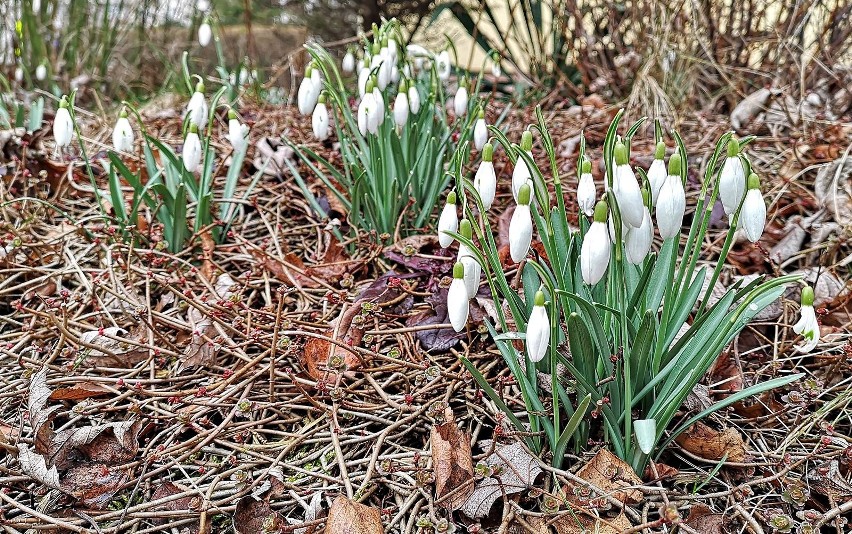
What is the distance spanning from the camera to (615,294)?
130 cm

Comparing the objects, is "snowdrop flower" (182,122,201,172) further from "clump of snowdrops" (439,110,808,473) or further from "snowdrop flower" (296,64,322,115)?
"clump of snowdrops" (439,110,808,473)

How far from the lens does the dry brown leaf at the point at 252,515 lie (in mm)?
1343

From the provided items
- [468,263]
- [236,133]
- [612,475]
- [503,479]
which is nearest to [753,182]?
[468,263]

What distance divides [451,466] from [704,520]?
1.49 ft

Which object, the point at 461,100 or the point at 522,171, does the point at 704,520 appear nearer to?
the point at 522,171

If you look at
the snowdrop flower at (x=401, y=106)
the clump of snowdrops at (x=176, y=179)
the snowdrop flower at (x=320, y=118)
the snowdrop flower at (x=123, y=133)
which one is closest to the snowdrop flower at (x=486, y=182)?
the snowdrop flower at (x=401, y=106)

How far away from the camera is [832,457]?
1435 mm

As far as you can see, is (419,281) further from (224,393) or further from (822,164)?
(822,164)

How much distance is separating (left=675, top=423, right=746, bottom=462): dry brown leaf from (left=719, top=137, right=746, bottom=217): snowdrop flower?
499 mm

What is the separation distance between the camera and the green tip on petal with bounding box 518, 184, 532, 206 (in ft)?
3.70

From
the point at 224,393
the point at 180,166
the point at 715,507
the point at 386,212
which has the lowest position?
the point at 715,507

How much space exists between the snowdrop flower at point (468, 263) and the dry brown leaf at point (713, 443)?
56 centimetres

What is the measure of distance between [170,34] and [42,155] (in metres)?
3.47

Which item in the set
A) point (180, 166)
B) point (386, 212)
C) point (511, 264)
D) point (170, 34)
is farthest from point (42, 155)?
point (170, 34)
